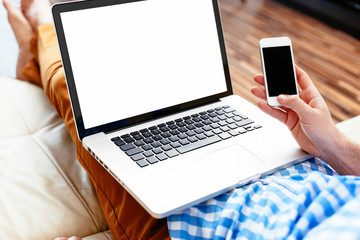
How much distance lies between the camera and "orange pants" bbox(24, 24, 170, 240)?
836 mm

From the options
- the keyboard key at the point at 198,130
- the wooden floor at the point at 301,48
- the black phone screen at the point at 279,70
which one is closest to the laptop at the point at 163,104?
the keyboard key at the point at 198,130

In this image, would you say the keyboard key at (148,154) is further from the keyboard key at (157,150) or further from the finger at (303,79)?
the finger at (303,79)

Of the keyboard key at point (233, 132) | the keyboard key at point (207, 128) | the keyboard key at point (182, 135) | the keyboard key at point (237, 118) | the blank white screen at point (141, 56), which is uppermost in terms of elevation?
the blank white screen at point (141, 56)

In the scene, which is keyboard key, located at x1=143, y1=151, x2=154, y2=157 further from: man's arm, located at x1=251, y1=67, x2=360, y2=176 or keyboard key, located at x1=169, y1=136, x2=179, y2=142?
man's arm, located at x1=251, y1=67, x2=360, y2=176

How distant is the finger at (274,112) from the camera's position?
91cm

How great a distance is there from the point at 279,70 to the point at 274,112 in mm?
100

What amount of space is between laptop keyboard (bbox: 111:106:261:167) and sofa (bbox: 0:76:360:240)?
0.23 meters

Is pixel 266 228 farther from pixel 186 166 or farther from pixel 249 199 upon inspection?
pixel 186 166

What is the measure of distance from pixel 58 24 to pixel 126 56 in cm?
17

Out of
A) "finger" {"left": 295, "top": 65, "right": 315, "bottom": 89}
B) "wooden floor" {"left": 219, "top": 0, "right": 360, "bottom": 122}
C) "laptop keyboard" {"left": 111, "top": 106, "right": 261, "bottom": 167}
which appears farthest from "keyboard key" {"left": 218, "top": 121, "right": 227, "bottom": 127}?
"wooden floor" {"left": 219, "top": 0, "right": 360, "bottom": 122}

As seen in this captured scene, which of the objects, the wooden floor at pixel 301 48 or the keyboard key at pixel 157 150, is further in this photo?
the wooden floor at pixel 301 48

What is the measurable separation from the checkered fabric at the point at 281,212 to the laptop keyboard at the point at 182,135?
14 centimetres

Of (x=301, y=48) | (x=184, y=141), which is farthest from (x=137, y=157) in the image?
(x=301, y=48)

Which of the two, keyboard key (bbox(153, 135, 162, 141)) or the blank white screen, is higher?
the blank white screen
